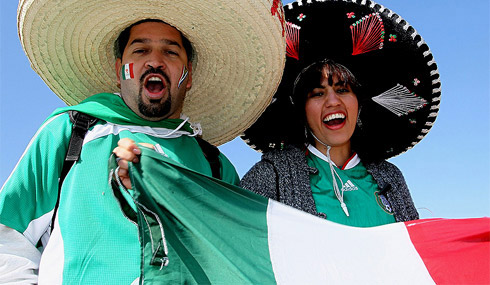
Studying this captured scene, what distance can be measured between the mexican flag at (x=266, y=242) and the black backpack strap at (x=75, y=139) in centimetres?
57

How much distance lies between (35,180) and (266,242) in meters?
1.21

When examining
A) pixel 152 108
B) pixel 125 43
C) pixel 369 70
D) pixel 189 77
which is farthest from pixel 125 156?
pixel 369 70

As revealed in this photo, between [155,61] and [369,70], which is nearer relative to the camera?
[155,61]

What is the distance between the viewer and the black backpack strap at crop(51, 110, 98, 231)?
107 inches

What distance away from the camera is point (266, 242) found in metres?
2.48

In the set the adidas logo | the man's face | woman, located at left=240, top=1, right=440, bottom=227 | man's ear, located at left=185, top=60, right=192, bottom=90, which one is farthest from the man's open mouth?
the adidas logo

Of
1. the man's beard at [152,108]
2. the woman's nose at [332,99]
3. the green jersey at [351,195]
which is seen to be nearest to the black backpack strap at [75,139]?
the man's beard at [152,108]

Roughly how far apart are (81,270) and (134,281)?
0.84 feet

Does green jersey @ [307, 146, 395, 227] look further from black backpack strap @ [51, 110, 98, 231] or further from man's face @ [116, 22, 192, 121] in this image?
A: black backpack strap @ [51, 110, 98, 231]

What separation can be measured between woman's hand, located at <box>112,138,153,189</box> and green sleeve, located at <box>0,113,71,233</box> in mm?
584

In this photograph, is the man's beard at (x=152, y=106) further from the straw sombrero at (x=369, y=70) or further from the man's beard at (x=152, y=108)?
the straw sombrero at (x=369, y=70)

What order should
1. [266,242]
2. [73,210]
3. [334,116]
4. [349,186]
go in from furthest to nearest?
[334,116]
[349,186]
[73,210]
[266,242]

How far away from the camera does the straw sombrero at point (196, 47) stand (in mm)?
3242

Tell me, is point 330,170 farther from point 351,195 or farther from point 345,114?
point 345,114
